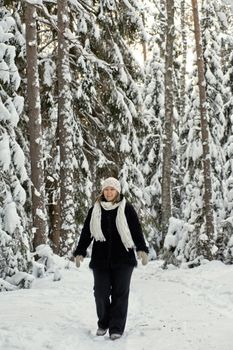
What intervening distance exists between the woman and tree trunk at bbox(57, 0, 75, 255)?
6.10m

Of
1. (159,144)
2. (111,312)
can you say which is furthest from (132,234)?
(159,144)

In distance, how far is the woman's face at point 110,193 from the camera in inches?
265

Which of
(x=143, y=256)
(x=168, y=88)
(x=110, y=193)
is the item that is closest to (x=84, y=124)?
(x=168, y=88)

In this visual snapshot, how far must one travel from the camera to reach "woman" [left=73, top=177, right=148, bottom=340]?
6590mm

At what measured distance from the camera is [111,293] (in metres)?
6.70

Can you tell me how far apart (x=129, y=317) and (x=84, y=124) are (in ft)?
29.6

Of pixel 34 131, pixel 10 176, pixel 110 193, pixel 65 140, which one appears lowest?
pixel 110 193

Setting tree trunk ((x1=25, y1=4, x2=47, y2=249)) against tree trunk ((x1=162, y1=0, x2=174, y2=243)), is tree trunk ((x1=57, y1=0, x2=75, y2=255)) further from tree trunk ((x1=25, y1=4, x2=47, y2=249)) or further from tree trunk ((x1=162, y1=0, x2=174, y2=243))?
tree trunk ((x1=162, y1=0, x2=174, y2=243))

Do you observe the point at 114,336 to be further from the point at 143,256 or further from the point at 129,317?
the point at 129,317

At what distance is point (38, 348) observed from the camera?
5461 mm

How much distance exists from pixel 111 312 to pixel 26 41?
6880 millimetres

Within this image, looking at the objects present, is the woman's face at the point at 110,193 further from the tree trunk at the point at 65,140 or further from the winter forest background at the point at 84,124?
the tree trunk at the point at 65,140

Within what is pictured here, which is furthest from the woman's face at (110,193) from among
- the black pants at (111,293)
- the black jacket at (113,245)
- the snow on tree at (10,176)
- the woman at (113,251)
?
the snow on tree at (10,176)

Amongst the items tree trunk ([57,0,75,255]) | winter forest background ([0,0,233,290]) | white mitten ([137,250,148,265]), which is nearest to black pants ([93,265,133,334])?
white mitten ([137,250,148,265])
